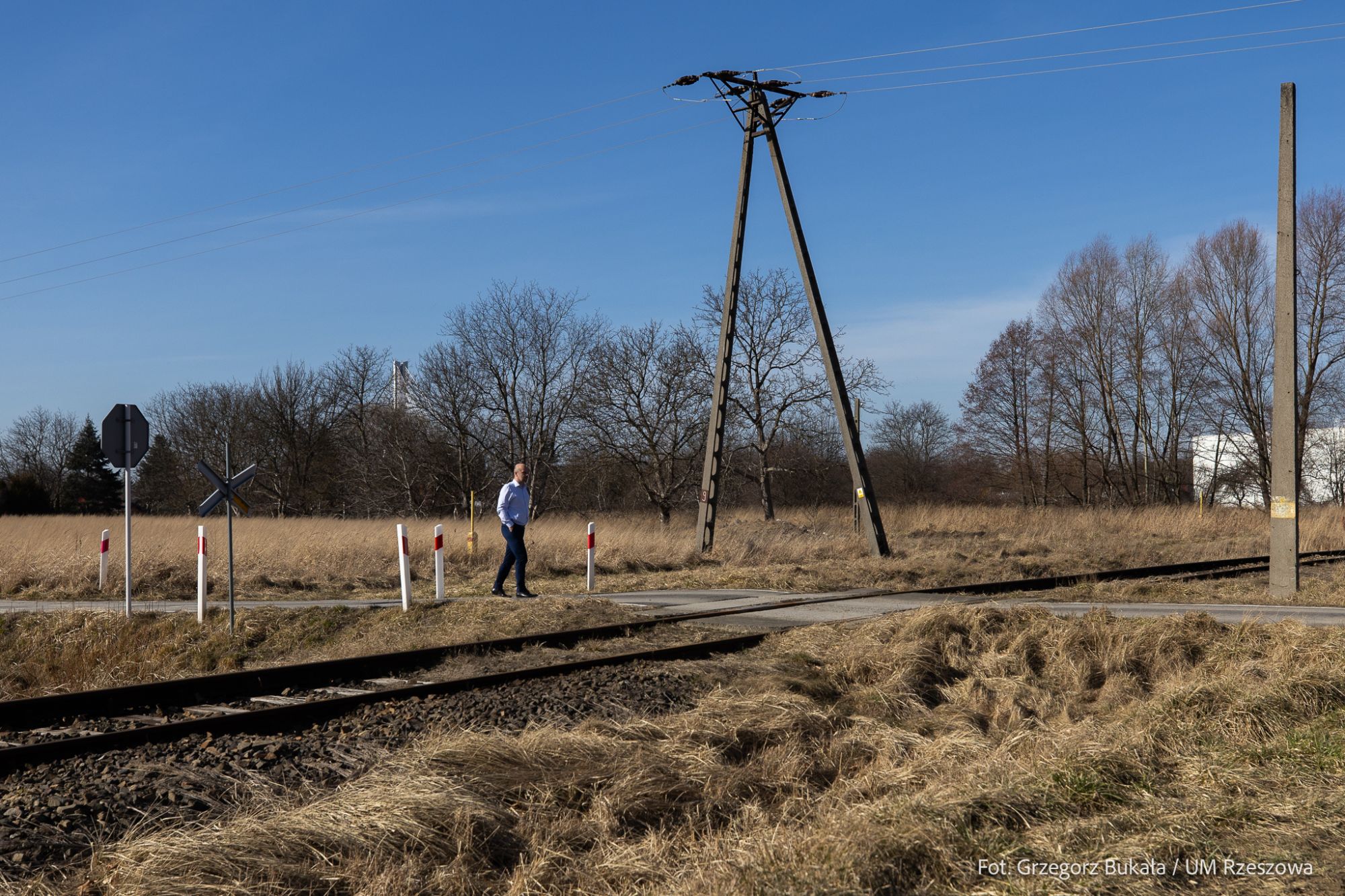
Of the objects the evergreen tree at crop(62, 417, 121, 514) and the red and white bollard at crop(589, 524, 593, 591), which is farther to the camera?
the evergreen tree at crop(62, 417, 121, 514)

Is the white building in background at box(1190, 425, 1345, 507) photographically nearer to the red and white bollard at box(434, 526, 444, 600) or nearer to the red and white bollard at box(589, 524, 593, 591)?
the red and white bollard at box(589, 524, 593, 591)

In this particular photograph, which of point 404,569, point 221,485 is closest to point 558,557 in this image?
point 404,569

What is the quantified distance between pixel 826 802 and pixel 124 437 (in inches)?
488

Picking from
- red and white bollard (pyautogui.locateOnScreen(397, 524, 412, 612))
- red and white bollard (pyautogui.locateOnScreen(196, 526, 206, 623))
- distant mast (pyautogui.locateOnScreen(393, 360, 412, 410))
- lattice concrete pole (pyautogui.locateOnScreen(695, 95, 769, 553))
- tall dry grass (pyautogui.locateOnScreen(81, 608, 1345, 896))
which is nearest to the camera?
tall dry grass (pyautogui.locateOnScreen(81, 608, 1345, 896))

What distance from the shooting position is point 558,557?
20984mm

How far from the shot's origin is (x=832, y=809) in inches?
214

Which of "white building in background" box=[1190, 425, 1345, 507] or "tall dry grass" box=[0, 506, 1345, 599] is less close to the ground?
"white building in background" box=[1190, 425, 1345, 507]

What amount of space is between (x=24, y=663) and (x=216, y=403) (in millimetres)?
60707

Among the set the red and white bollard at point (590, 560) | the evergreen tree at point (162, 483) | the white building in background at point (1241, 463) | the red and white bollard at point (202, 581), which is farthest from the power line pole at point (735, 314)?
the evergreen tree at point (162, 483)

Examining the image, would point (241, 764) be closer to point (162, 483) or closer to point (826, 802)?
point (826, 802)

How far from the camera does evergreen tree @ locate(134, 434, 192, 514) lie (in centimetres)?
6531

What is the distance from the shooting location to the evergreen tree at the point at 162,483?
6531cm

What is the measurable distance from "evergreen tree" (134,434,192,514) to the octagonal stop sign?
54.8 meters

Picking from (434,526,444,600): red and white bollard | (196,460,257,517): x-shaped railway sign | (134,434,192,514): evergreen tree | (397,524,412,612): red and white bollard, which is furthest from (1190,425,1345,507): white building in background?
(134,434,192,514): evergreen tree
